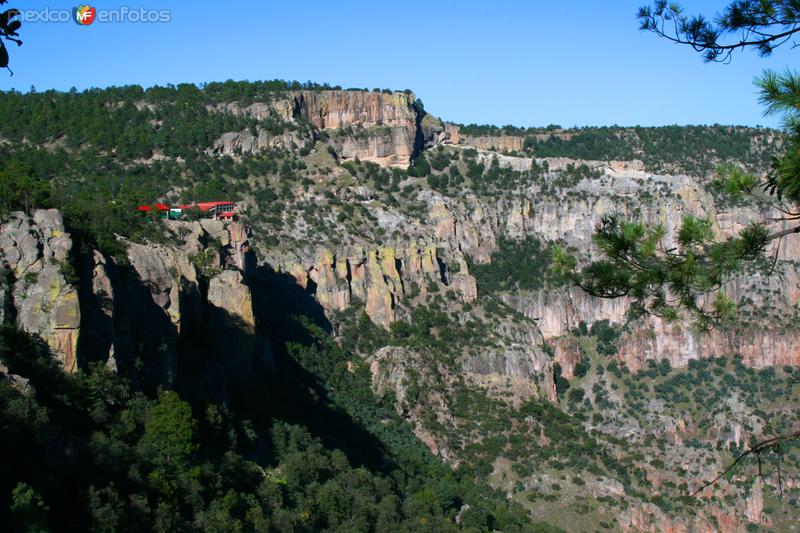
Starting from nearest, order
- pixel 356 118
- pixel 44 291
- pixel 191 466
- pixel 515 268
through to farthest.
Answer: pixel 44 291 → pixel 191 466 → pixel 515 268 → pixel 356 118

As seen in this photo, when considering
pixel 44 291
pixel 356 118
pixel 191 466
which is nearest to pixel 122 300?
pixel 44 291

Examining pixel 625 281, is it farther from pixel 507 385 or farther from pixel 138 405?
pixel 507 385

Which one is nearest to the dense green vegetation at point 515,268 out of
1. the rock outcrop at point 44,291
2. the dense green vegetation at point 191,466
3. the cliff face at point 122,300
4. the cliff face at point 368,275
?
the cliff face at point 368,275

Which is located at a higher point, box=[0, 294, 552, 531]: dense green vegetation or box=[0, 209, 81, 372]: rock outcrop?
box=[0, 209, 81, 372]: rock outcrop

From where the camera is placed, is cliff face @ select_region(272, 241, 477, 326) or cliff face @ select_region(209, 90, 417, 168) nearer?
cliff face @ select_region(272, 241, 477, 326)

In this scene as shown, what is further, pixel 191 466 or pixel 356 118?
pixel 356 118

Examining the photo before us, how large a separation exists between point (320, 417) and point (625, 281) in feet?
135

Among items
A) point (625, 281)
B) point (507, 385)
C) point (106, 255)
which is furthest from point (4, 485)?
point (507, 385)

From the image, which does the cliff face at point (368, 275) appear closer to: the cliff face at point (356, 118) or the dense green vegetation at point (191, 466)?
the cliff face at point (356, 118)

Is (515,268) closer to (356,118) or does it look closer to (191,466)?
(356,118)

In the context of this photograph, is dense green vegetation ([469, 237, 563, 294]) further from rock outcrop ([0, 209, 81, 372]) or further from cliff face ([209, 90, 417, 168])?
rock outcrop ([0, 209, 81, 372])

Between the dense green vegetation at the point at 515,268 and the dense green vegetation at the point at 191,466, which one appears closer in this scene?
the dense green vegetation at the point at 191,466

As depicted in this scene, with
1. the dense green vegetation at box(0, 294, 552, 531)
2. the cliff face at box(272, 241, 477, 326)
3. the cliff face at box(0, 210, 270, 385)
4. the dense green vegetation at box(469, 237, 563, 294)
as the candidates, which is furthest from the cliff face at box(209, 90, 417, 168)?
the cliff face at box(0, 210, 270, 385)

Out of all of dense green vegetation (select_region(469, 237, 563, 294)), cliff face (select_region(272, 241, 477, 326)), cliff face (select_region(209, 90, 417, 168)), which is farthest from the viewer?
cliff face (select_region(209, 90, 417, 168))
